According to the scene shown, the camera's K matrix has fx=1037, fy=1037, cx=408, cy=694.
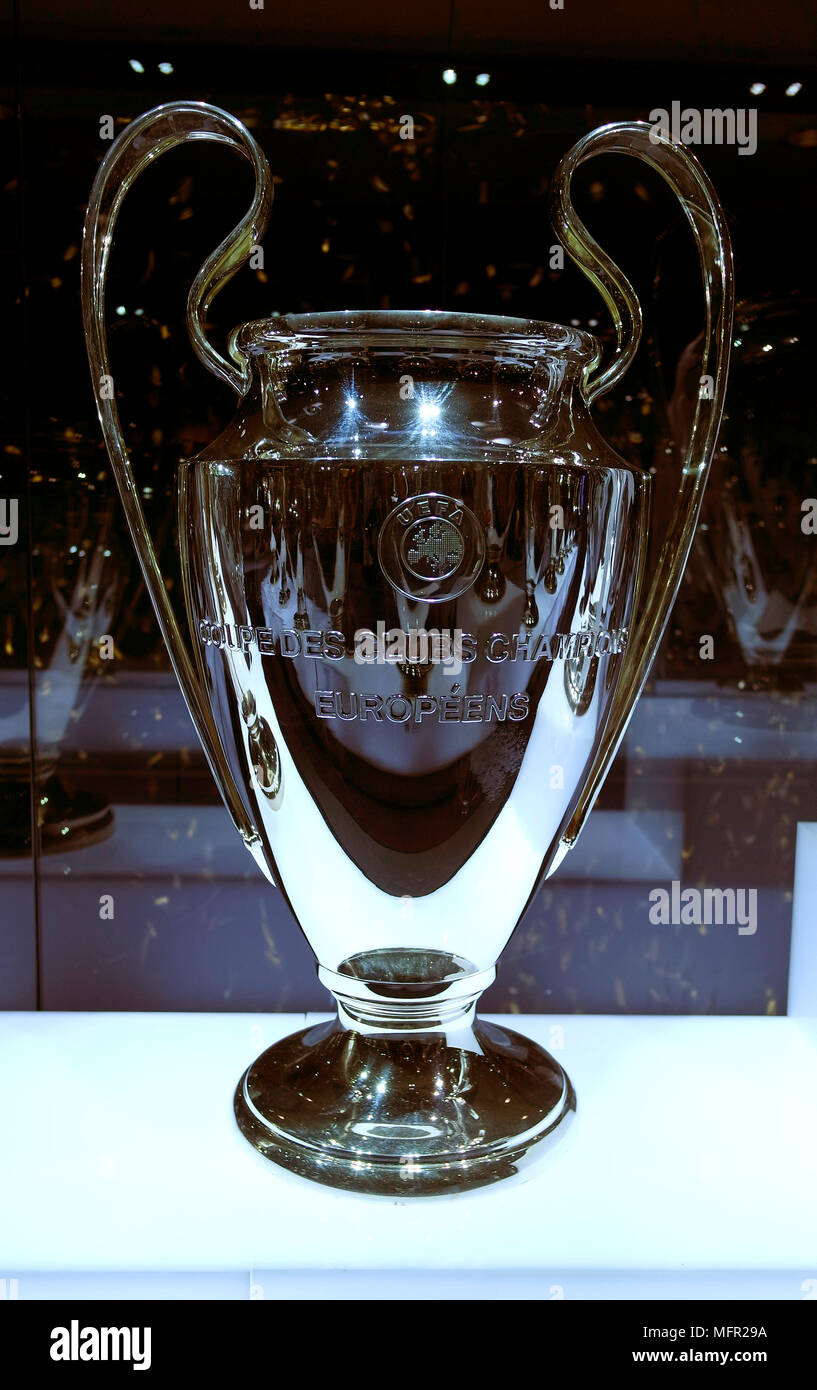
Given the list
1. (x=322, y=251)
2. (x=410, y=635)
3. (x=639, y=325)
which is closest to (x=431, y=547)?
(x=410, y=635)

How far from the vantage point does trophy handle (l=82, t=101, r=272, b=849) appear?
0.47 metres

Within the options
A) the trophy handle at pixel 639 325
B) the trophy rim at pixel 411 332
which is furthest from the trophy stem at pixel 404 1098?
the trophy rim at pixel 411 332

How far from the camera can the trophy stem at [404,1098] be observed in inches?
17.7

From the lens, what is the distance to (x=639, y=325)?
19.7 inches

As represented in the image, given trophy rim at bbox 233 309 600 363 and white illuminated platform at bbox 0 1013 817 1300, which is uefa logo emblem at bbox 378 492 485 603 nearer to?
trophy rim at bbox 233 309 600 363

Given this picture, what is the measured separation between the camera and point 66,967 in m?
0.67

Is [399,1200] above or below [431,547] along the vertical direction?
below

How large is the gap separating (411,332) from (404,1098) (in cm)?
34

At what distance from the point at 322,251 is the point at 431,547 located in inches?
11.8

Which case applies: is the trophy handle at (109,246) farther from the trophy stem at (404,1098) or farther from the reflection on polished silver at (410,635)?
the trophy stem at (404,1098)

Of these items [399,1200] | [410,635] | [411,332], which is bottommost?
[399,1200]

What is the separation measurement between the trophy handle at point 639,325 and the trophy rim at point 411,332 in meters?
0.07

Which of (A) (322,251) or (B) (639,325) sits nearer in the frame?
(B) (639,325)

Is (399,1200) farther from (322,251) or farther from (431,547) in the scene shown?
(322,251)
